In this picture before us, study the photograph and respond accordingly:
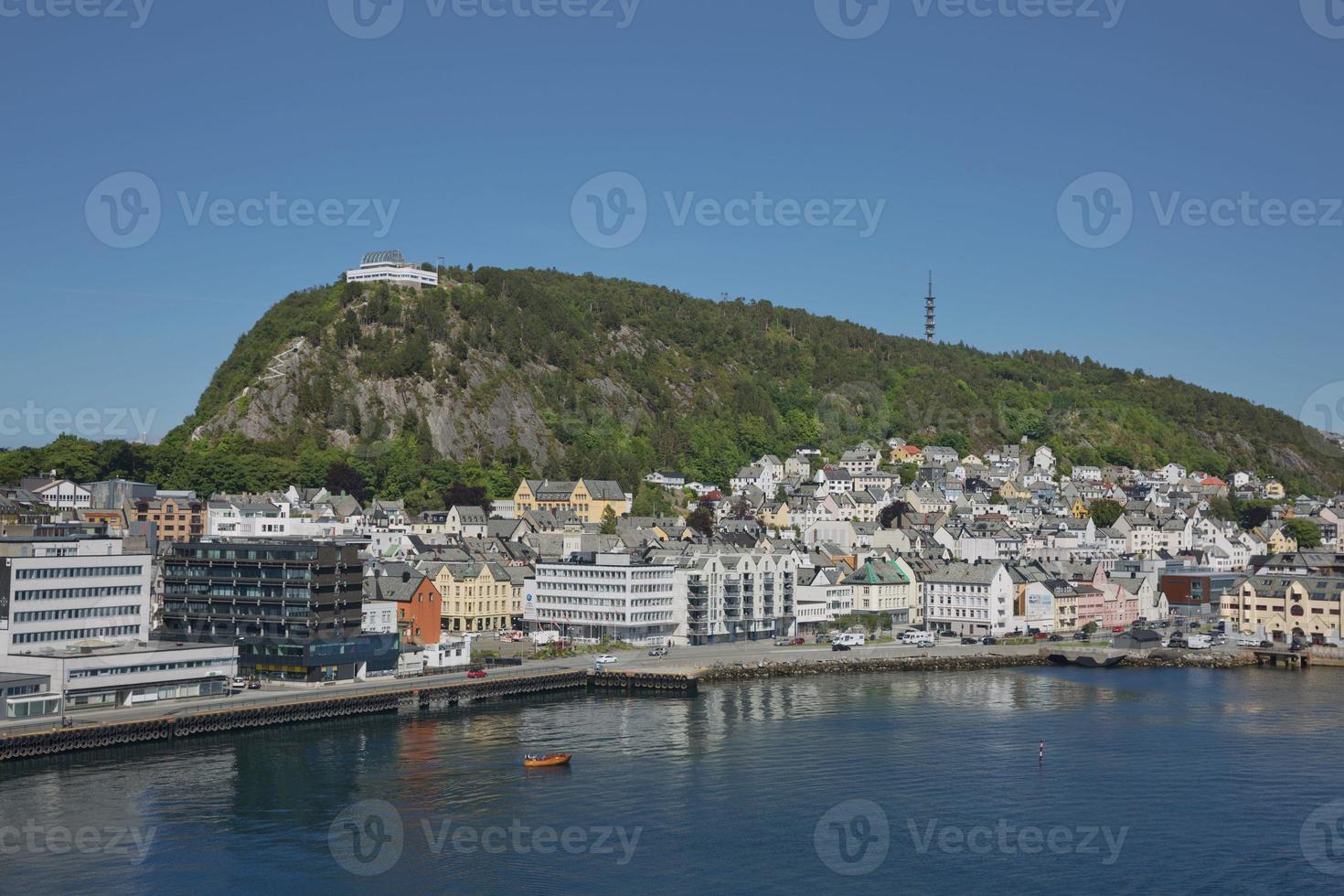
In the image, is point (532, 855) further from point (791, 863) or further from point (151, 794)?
point (151, 794)

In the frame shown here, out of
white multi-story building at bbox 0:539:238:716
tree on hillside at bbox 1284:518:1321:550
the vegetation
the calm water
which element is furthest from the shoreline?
tree on hillside at bbox 1284:518:1321:550

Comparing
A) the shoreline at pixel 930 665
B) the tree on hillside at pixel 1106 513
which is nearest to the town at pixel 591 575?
the tree on hillside at pixel 1106 513

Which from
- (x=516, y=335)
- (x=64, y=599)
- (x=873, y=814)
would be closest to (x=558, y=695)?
(x=64, y=599)

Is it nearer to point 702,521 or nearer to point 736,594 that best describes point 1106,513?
point 702,521

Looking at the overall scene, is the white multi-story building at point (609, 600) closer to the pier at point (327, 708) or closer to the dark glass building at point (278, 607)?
the pier at point (327, 708)

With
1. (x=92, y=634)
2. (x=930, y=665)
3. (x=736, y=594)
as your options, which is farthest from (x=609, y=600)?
(x=92, y=634)
